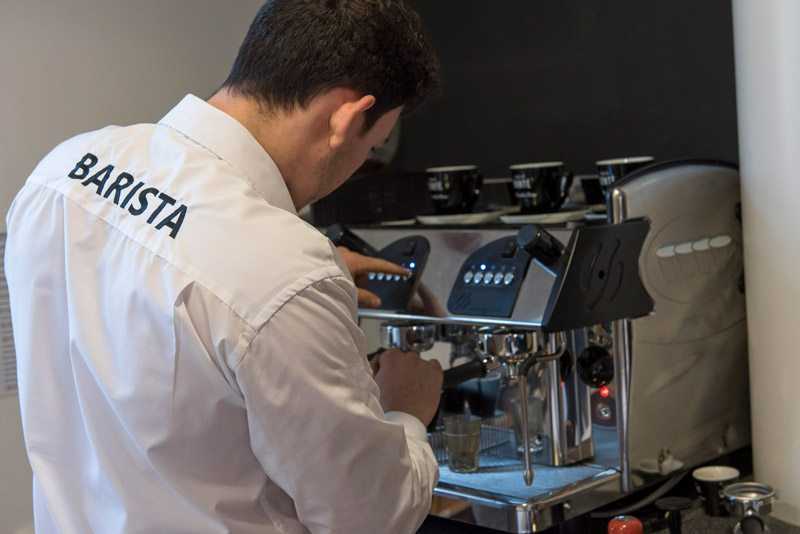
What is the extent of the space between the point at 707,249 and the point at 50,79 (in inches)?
47.6

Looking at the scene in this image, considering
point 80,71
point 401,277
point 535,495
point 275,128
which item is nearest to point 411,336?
point 401,277

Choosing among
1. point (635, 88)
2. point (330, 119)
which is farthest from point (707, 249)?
point (330, 119)

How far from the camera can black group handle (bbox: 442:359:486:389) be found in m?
1.48

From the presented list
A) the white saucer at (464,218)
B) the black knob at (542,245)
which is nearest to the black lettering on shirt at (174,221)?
the black knob at (542,245)

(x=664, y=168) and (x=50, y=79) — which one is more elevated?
(x=50, y=79)

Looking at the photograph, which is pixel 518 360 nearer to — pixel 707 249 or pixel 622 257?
pixel 622 257

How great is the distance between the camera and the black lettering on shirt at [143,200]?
3.25 ft

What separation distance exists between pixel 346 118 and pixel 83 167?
250mm

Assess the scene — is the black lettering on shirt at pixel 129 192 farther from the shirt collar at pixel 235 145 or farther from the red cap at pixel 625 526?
the red cap at pixel 625 526

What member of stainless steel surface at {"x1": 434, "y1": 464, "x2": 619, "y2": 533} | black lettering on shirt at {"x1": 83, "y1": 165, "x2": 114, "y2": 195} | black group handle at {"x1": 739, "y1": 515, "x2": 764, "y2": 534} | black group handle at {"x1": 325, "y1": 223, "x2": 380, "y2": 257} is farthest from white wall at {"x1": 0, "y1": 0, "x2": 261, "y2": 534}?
black group handle at {"x1": 739, "y1": 515, "x2": 764, "y2": 534}

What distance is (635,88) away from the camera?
6.58 feet

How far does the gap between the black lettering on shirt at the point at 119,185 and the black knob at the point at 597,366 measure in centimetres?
75

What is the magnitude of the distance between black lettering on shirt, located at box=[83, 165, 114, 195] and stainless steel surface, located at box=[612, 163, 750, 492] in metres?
0.72

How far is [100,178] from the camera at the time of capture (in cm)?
104
